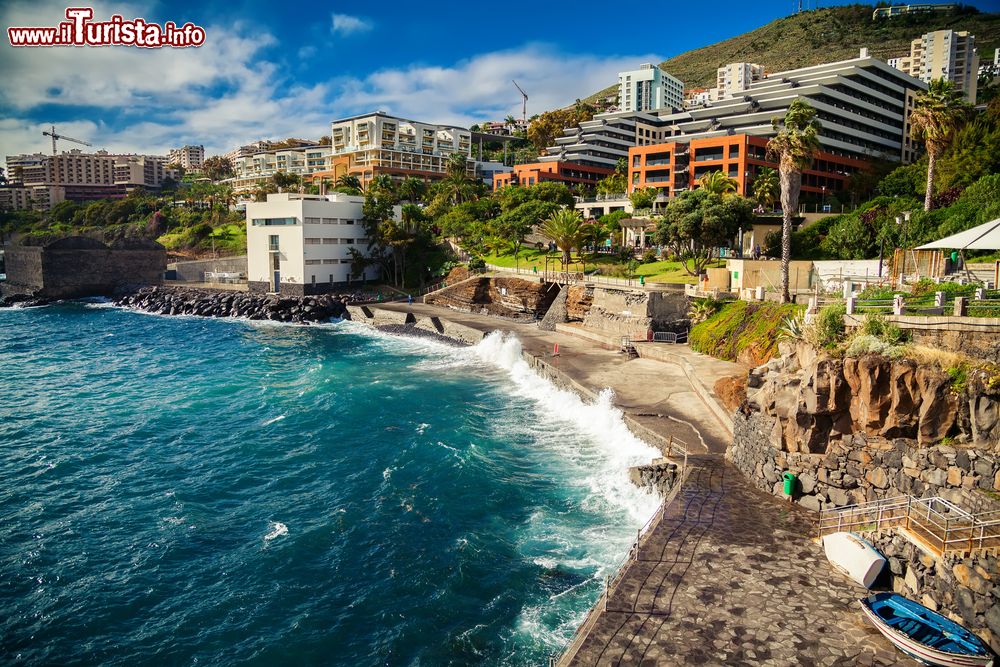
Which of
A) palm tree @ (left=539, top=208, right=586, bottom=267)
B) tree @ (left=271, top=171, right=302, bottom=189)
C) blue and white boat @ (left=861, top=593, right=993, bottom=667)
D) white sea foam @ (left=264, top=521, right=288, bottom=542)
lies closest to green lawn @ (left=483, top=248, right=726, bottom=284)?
palm tree @ (left=539, top=208, right=586, bottom=267)

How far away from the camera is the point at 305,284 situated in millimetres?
70125

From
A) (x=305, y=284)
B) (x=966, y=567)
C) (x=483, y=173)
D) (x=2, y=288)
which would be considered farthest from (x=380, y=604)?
(x=483, y=173)

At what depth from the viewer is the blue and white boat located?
11211 millimetres

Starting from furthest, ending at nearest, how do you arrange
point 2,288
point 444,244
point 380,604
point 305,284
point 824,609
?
point 2,288
point 444,244
point 305,284
point 380,604
point 824,609

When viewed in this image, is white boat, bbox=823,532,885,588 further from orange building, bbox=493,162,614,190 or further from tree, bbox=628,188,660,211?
orange building, bbox=493,162,614,190

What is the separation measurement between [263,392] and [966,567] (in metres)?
34.8

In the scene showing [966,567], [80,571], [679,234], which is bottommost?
[80,571]

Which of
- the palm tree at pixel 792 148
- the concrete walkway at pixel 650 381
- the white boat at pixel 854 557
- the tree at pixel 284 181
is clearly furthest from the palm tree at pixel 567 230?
the tree at pixel 284 181

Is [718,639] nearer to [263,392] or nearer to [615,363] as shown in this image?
[615,363]

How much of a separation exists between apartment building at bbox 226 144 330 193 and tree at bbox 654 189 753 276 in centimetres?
11244

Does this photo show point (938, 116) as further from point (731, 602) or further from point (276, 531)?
point (276, 531)

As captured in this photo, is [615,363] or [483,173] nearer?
[615,363]

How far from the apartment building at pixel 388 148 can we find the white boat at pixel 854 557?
12033cm

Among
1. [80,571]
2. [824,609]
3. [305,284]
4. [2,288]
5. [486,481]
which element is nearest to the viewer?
[824,609]
